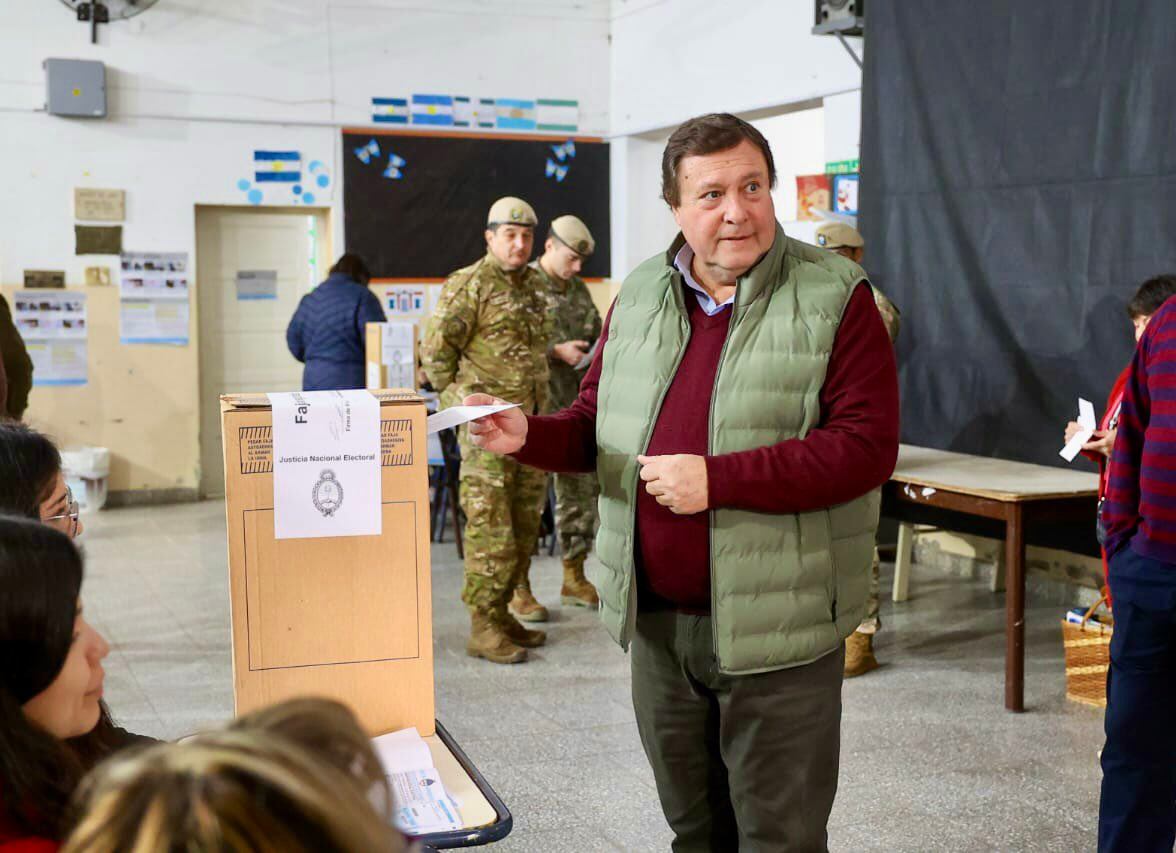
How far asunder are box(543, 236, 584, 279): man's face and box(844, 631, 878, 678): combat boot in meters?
2.15

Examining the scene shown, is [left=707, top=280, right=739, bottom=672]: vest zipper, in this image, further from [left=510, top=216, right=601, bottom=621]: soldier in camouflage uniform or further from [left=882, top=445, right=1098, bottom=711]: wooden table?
[left=510, top=216, right=601, bottom=621]: soldier in camouflage uniform

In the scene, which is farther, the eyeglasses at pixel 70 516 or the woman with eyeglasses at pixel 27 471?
the eyeglasses at pixel 70 516

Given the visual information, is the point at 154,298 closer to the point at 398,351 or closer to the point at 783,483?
the point at 398,351

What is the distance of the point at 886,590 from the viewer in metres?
5.87

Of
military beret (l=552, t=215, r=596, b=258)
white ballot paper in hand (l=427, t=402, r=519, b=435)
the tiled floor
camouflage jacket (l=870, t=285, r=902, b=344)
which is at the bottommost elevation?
the tiled floor

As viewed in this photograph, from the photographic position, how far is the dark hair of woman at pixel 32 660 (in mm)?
1088

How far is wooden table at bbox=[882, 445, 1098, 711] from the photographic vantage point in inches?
158

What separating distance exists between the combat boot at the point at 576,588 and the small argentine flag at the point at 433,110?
4.33 meters

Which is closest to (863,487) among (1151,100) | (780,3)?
(1151,100)

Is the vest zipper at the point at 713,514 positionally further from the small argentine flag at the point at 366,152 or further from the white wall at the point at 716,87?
the small argentine flag at the point at 366,152

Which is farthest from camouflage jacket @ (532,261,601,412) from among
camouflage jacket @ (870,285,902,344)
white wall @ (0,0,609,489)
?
white wall @ (0,0,609,489)

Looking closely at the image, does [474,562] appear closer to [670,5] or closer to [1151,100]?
[1151,100]

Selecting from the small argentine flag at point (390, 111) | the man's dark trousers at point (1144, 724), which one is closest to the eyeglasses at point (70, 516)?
the man's dark trousers at point (1144, 724)

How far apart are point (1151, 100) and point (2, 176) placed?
6.58m
